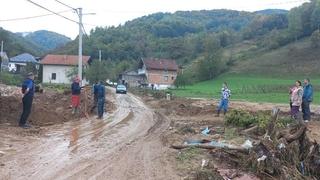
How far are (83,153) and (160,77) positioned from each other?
97.0 m

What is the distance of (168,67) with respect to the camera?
355 feet

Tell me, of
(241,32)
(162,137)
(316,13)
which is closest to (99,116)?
(162,137)

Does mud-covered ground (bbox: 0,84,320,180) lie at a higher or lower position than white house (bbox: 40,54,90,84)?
lower

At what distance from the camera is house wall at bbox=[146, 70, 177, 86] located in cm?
10762

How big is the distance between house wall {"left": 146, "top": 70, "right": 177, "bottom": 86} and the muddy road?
90.0m

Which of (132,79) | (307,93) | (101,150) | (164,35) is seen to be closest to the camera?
(101,150)

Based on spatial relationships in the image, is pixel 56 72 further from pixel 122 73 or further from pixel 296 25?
pixel 296 25

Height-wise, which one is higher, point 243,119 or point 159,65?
point 159,65

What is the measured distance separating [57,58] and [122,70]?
19.1 m

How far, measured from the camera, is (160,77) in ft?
356

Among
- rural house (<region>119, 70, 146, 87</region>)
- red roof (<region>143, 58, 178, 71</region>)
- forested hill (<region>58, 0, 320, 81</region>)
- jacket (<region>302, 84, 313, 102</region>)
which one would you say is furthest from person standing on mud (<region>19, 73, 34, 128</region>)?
rural house (<region>119, 70, 146, 87</region>)

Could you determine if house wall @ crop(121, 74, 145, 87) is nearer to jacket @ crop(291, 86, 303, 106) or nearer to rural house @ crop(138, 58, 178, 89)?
rural house @ crop(138, 58, 178, 89)

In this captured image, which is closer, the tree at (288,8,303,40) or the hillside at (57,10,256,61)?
the hillside at (57,10,256,61)

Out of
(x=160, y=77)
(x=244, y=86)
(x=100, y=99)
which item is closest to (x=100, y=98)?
(x=100, y=99)
